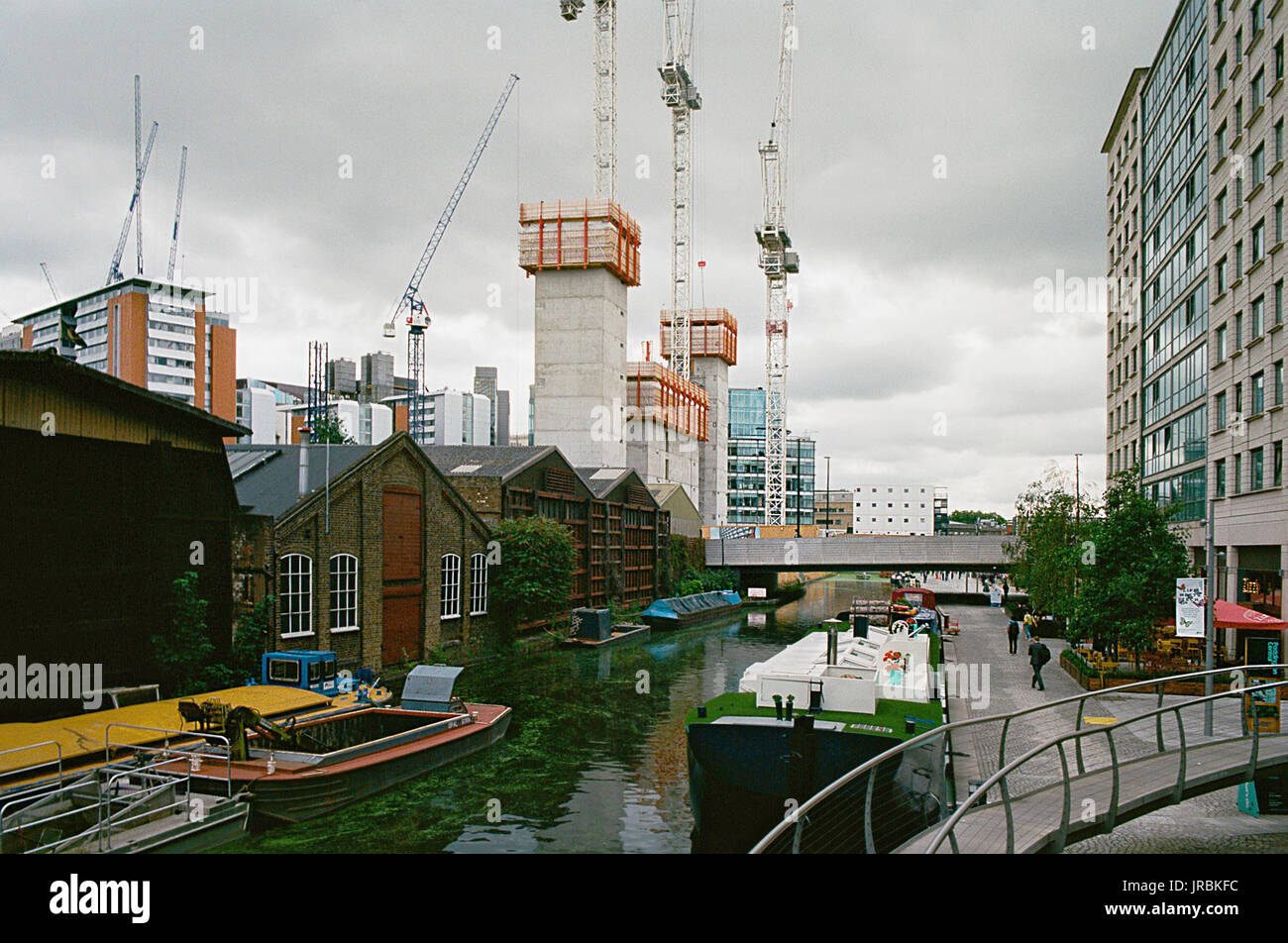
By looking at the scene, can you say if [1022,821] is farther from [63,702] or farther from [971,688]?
[971,688]

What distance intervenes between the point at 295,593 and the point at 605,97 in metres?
91.6

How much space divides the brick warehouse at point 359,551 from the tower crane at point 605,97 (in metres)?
75.2

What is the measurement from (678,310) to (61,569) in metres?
135

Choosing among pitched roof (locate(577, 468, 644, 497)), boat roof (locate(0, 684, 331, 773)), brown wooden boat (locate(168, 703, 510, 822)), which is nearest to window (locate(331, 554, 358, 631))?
boat roof (locate(0, 684, 331, 773))

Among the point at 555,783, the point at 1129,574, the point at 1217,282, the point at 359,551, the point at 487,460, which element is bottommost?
the point at 555,783

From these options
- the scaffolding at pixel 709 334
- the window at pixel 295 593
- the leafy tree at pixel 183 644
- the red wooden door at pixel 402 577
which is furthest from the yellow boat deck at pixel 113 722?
the scaffolding at pixel 709 334

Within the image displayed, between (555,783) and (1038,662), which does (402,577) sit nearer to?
(555,783)

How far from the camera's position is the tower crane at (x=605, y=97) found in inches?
4210

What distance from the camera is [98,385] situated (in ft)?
73.9

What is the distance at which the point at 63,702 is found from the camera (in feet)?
70.8

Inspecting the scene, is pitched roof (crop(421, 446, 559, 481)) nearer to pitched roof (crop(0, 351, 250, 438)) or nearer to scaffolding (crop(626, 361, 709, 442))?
pitched roof (crop(0, 351, 250, 438))

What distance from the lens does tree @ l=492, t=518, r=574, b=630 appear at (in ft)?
141

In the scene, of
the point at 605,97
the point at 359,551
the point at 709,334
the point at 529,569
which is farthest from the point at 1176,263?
the point at 709,334

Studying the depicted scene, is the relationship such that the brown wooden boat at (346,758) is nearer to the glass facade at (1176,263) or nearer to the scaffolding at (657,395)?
the glass facade at (1176,263)
